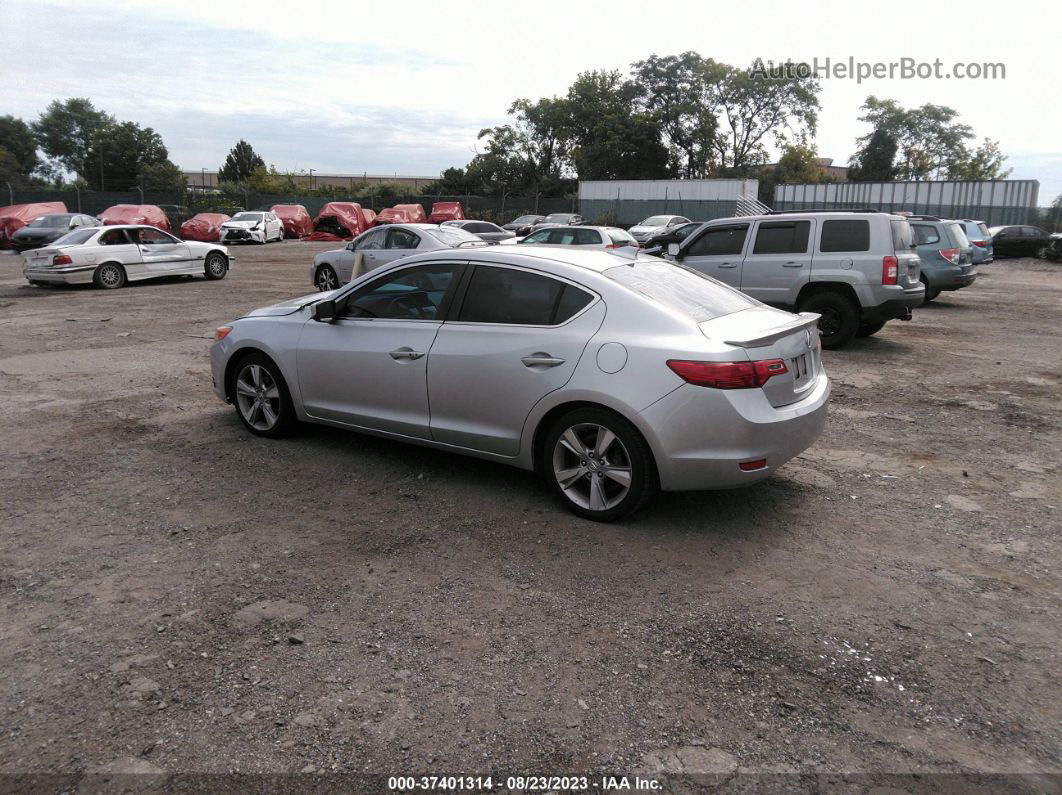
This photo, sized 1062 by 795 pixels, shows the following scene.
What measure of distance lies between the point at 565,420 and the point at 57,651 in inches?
109

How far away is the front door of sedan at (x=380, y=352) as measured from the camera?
211 inches

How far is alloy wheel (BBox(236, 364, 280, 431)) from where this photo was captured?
20.5 ft

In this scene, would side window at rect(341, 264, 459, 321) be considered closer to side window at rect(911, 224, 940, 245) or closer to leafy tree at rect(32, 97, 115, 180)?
side window at rect(911, 224, 940, 245)

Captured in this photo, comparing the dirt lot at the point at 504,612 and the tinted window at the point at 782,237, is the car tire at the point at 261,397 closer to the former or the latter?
the dirt lot at the point at 504,612

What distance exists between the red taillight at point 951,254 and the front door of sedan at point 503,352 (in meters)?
13.4

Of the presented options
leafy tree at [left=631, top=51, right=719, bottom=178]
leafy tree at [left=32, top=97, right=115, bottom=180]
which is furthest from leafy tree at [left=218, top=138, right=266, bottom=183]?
leafy tree at [left=631, top=51, right=719, bottom=178]

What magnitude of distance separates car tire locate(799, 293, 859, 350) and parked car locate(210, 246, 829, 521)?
18.9ft

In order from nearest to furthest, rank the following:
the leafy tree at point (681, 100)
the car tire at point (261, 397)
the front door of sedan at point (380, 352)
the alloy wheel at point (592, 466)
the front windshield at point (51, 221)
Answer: the alloy wheel at point (592, 466) < the front door of sedan at point (380, 352) < the car tire at point (261, 397) < the front windshield at point (51, 221) < the leafy tree at point (681, 100)

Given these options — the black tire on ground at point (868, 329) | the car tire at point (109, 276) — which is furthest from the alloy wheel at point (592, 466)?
the car tire at point (109, 276)

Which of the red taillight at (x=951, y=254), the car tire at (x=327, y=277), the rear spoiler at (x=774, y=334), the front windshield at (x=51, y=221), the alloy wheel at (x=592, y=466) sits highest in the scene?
the front windshield at (x=51, y=221)

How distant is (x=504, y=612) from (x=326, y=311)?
9.69 feet

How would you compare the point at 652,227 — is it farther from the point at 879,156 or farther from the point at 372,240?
the point at 879,156

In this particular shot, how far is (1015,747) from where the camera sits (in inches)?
112

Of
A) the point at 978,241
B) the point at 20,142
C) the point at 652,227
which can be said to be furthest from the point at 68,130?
the point at 978,241
